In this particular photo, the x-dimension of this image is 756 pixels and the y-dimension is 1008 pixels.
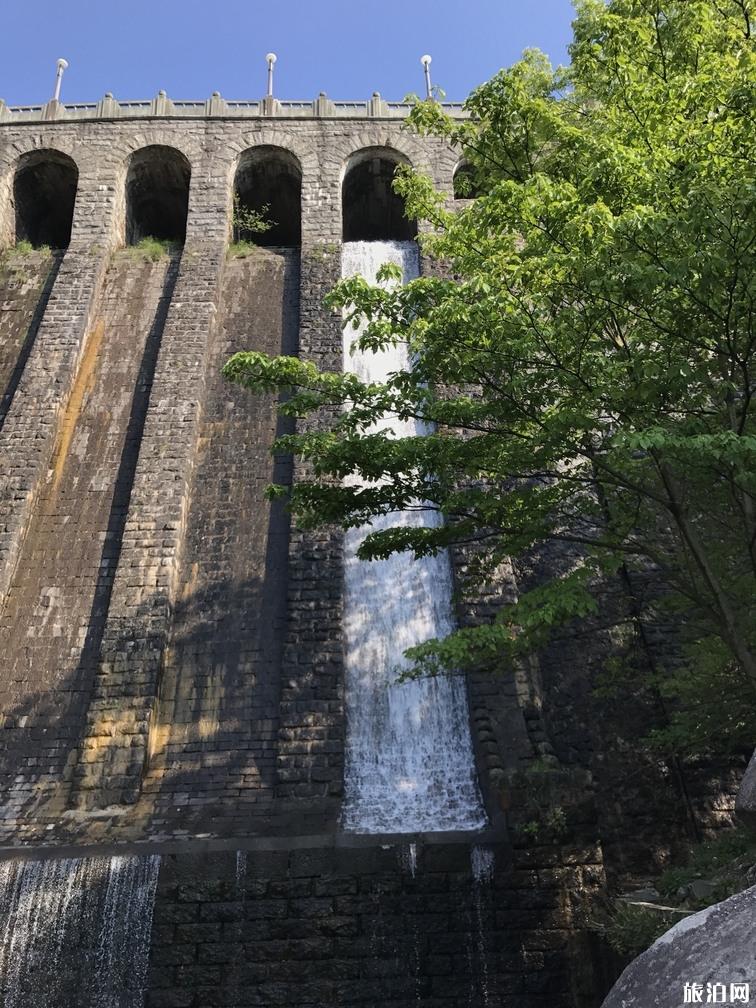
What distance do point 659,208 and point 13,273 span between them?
14298mm

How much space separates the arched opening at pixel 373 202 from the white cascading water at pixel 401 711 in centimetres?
962

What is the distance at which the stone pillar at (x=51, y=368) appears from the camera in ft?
38.5

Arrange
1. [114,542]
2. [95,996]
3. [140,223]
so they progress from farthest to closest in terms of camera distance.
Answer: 1. [140,223]
2. [114,542]
3. [95,996]

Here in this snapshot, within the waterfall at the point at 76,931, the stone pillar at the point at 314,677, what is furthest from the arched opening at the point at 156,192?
the waterfall at the point at 76,931

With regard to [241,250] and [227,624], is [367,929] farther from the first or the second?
[241,250]

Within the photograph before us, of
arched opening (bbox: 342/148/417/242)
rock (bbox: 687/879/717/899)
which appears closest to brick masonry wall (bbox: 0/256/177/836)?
arched opening (bbox: 342/148/417/242)

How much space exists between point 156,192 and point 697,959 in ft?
62.0

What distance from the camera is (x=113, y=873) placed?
7.82 meters

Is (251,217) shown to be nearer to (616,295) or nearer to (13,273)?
(13,273)

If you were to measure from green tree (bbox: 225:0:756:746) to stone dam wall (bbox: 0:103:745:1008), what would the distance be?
2.51 metres

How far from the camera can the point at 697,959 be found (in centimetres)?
260

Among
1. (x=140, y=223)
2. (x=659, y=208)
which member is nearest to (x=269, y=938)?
(x=659, y=208)

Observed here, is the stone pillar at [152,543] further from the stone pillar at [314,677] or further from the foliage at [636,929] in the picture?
the foliage at [636,929]

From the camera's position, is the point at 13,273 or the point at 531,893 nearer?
the point at 531,893
